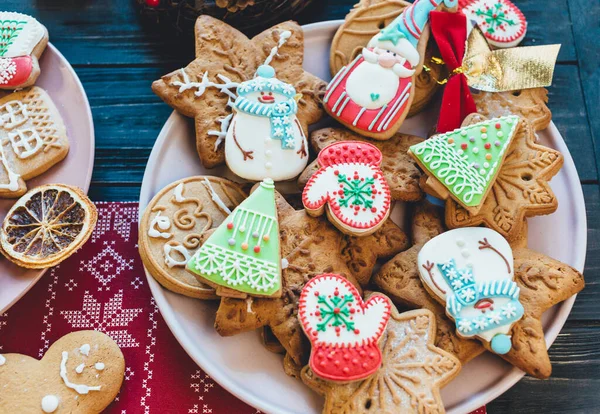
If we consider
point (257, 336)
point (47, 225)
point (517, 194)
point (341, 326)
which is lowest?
point (257, 336)

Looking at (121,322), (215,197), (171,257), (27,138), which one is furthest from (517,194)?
(27,138)

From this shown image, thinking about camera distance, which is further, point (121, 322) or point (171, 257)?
point (121, 322)

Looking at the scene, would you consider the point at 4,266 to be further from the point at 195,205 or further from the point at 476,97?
the point at 476,97

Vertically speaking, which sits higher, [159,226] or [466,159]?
[466,159]

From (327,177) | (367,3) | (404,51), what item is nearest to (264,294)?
(327,177)

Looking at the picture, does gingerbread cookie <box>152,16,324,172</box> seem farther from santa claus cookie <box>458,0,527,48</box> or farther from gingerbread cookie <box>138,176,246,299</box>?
santa claus cookie <box>458,0,527,48</box>

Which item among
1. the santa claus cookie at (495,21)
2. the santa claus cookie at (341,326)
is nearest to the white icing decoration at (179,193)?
the santa claus cookie at (341,326)

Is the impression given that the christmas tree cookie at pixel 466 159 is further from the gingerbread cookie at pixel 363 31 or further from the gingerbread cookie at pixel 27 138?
the gingerbread cookie at pixel 27 138

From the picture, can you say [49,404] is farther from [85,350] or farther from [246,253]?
[246,253]
